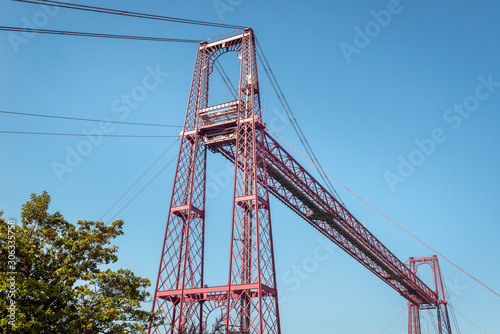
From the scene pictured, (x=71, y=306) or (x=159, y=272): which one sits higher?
(x=159, y=272)

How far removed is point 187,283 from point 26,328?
1170 centimetres

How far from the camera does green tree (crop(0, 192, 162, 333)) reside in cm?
1127

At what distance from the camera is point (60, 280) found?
41.1 feet

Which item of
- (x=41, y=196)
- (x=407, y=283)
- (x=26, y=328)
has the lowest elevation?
(x=26, y=328)

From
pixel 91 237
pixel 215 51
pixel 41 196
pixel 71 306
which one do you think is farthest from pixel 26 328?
pixel 215 51

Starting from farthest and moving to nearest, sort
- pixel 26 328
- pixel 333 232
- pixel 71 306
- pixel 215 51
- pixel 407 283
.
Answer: pixel 407 283, pixel 333 232, pixel 215 51, pixel 71 306, pixel 26 328

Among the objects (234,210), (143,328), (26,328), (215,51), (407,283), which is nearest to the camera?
(26,328)

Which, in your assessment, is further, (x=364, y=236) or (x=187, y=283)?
(x=364, y=236)

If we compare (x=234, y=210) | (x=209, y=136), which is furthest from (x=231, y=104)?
(x=234, y=210)

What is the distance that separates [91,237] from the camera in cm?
1358

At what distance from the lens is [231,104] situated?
82.4ft

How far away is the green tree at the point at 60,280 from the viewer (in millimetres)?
11266

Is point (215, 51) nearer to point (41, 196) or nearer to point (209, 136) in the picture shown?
point (209, 136)

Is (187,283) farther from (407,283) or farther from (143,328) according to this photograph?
(407,283)
